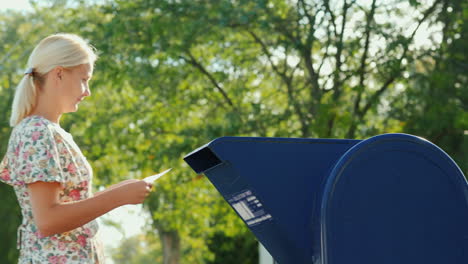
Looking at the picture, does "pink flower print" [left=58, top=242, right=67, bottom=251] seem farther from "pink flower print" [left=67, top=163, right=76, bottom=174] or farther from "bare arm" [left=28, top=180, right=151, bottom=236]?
"pink flower print" [left=67, top=163, right=76, bottom=174]

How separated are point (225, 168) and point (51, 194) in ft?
2.00

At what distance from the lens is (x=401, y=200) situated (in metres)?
2.64

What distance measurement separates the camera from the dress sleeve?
7.70ft

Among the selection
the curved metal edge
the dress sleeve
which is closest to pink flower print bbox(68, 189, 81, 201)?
the dress sleeve

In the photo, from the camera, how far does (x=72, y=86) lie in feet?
8.28

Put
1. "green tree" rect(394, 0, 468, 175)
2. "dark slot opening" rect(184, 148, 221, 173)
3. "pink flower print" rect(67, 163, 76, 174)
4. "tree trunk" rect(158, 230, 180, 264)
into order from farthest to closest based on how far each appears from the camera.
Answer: "tree trunk" rect(158, 230, 180, 264) → "green tree" rect(394, 0, 468, 175) → "dark slot opening" rect(184, 148, 221, 173) → "pink flower print" rect(67, 163, 76, 174)

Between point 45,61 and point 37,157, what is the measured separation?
1.10 ft

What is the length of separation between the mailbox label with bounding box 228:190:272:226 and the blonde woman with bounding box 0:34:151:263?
38 cm

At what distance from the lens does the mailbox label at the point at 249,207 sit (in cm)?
265

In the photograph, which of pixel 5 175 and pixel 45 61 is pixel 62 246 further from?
pixel 45 61

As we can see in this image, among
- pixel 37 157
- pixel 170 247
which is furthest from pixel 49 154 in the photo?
pixel 170 247

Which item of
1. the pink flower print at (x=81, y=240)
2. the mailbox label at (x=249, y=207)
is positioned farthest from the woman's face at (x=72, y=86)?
the mailbox label at (x=249, y=207)

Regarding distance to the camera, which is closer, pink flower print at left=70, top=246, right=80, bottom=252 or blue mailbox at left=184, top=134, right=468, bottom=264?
pink flower print at left=70, top=246, right=80, bottom=252

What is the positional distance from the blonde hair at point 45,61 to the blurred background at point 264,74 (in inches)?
278
